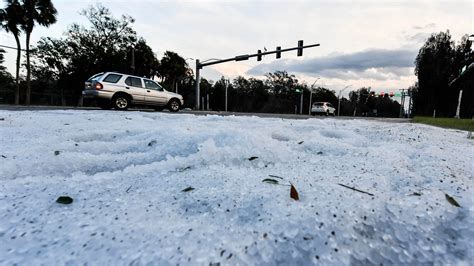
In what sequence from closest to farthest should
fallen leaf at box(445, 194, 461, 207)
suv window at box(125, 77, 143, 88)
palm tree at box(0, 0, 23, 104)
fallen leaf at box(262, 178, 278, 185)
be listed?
1. fallen leaf at box(445, 194, 461, 207)
2. fallen leaf at box(262, 178, 278, 185)
3. suv window at box(125, 77, 143, 88)
4. palm tree at box(0, 0, 23, 104)

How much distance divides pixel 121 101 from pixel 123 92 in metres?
0.31

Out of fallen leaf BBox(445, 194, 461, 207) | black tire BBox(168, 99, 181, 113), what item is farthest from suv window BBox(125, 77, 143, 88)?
fallen leaf BBox(445, 194, 461, 207)

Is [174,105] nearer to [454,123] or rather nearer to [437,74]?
[454,123]

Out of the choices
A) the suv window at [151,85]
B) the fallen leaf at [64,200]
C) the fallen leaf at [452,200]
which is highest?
the suv window at [151,85]

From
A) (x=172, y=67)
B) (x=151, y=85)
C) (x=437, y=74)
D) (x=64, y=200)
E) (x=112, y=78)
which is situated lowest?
(x=64, y=200)

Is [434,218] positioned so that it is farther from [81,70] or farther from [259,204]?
[81,70]

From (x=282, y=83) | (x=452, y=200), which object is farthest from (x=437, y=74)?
(x=452, y=200)

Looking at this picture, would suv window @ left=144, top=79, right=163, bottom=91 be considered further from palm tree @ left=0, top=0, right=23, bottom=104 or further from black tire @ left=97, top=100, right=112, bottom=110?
palm tree @ left=0, top=0, right=23, bottom=104

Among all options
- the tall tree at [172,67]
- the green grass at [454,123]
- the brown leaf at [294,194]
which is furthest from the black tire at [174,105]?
the tall tree at [172,67]

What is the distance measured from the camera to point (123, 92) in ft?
34.1

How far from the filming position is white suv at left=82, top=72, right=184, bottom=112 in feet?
32.3

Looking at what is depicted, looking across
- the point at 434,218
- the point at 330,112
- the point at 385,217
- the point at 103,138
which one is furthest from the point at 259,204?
the point at 330,112

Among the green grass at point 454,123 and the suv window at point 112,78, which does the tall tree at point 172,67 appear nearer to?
the suv window at point 112,78

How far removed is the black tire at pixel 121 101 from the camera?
33.6 ft
